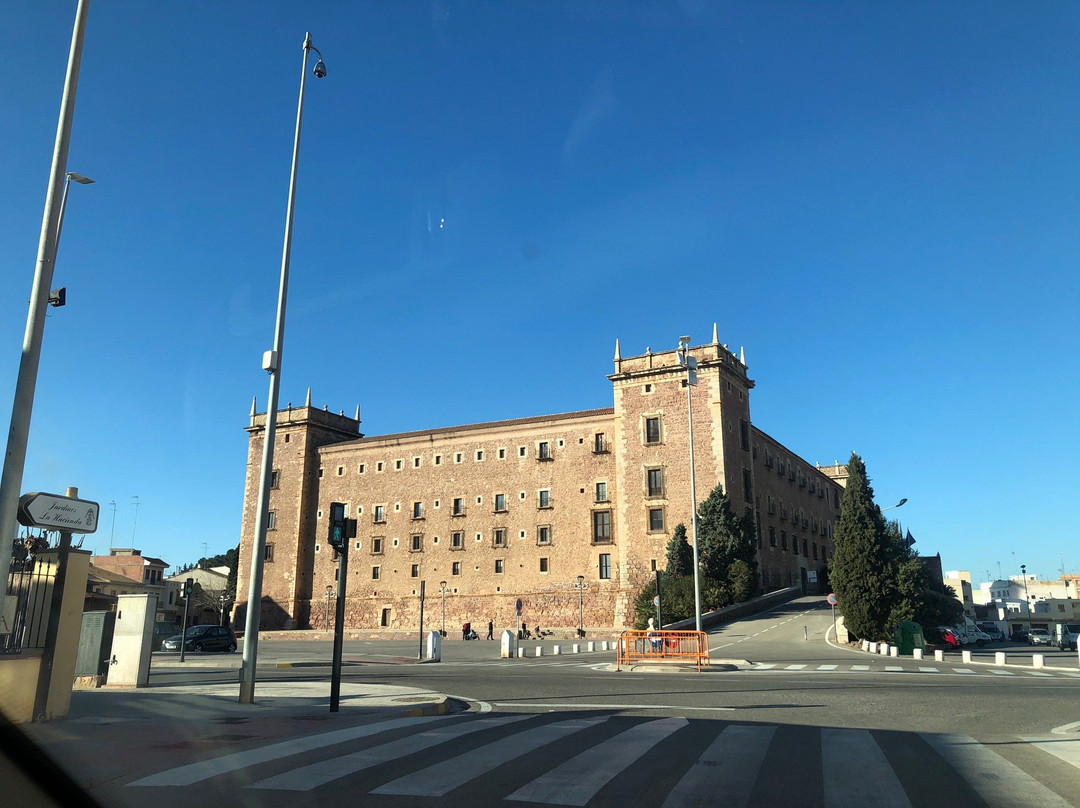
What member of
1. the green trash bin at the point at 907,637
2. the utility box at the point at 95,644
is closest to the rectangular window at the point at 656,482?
the green trash bin at the point at 907,637

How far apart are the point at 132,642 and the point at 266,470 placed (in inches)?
224

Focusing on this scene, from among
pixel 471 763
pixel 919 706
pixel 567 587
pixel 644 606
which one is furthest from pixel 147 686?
pixel 567 587

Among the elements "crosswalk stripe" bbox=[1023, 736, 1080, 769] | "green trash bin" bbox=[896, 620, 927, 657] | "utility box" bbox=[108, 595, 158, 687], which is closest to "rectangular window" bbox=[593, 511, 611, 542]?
"green trash bin" bbox=[896, 620, 927, 657]

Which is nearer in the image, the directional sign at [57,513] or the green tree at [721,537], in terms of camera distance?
the directional sign at [57,513]

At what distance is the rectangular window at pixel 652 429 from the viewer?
55344mm

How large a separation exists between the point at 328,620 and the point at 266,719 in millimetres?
56151

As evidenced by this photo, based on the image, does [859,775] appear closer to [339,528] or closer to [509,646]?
[339,528]

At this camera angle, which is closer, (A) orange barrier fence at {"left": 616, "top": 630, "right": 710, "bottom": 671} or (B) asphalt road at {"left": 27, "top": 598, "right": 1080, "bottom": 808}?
(B) asphalt road at {"left": 27, "top": 598, "right": 1080, "bottom": 808}

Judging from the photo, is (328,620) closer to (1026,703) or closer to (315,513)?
(315,513)

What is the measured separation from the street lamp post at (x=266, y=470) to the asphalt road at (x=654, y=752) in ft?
6.12

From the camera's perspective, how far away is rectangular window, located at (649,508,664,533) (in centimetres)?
5331

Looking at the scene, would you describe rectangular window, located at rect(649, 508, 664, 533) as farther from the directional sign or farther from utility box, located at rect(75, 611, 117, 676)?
the directional sign

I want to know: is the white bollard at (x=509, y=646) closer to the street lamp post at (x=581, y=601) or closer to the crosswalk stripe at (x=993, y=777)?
the street lamp post at (x=581, y=601)

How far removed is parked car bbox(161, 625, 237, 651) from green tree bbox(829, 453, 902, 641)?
101ft
